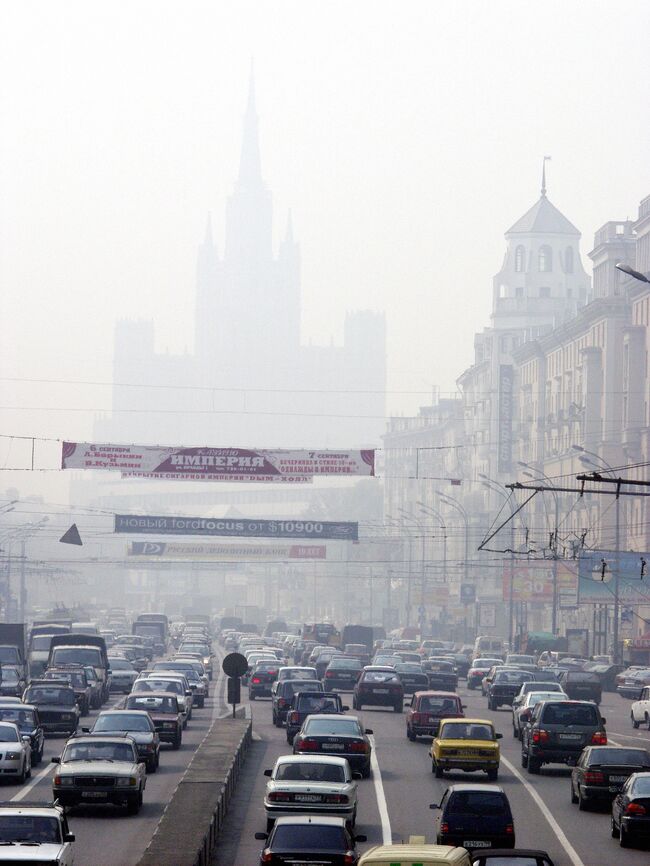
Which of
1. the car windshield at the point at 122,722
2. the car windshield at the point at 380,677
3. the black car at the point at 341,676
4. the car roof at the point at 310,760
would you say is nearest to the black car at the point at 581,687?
the car windshield at the point at 380,677

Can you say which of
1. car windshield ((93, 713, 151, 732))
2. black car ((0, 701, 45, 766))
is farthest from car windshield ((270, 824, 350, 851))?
black car ((0, 701, 45, 766))

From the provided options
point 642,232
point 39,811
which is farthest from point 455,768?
point 642,232

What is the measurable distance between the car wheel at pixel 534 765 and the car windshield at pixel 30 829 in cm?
1812

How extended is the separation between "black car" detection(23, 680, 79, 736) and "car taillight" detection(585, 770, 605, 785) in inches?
699

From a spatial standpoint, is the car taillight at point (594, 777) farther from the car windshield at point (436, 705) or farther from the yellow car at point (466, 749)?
the car windshield at point (436, 705)

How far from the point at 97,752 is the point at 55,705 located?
16.3 m

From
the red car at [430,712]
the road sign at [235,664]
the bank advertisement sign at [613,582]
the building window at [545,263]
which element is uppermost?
the building window at [545,263]

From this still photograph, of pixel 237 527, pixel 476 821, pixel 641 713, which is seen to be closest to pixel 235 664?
pixel 641 713

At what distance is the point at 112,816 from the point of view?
29.5 m

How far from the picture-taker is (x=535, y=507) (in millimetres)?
139875

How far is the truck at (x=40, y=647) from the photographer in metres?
77.1

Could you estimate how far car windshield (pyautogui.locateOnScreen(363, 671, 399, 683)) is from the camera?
58.7 m

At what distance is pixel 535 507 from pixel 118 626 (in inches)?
1392

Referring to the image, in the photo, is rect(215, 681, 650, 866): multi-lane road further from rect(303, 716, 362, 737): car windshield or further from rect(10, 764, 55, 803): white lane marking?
rect(10, 764, 55, 803): white lane marking
